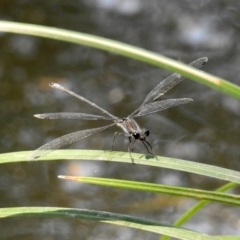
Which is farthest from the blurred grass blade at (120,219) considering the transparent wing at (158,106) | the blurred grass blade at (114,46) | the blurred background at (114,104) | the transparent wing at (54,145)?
the blurred background at (114,104)

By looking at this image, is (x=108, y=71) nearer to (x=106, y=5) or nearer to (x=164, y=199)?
(x=106, y=5)

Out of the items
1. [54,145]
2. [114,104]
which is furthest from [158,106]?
[114,104]

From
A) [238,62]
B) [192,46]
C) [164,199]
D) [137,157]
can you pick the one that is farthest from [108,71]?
[137,157]

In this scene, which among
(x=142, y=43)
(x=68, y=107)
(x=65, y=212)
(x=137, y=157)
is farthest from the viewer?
(x=142, y=43)

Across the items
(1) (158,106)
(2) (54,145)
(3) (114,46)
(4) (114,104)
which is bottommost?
(3) (114,46)

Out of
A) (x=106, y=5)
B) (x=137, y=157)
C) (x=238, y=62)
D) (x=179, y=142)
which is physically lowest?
(x=137, y=157)

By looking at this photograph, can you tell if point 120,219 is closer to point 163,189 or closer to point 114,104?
point 163,189

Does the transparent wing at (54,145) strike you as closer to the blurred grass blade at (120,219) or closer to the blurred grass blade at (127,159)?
the blurred grass blade at (127,159)

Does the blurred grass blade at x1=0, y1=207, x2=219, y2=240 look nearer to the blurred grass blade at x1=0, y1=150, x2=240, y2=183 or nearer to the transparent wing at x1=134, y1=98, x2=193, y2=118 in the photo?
the blurred grass blade at x1=0, y1=150, x2=240, y2=183
